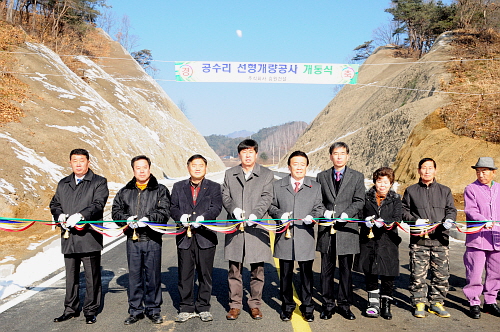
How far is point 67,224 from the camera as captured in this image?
4.97 m

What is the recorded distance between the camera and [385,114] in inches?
1603

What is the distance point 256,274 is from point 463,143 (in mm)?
18850

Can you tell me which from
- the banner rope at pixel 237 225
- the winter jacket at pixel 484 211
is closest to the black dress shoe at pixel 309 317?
the banner rope at pixel 237 225

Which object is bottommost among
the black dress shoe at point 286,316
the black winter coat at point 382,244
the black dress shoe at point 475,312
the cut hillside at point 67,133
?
the black dress shoe at point 286,316

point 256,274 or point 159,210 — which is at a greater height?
point 159,210

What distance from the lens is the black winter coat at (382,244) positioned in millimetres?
5246

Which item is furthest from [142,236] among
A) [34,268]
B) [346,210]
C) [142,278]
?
[34,268]

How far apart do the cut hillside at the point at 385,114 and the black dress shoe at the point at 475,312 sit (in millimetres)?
25612

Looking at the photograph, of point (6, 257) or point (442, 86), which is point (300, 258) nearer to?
point (6, 257)

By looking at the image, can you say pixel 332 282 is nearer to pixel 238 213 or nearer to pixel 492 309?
pixel 238 213

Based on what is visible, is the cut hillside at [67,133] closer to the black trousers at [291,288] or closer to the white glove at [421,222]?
the black trousers at [291,288]

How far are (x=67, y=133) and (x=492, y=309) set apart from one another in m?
22.7

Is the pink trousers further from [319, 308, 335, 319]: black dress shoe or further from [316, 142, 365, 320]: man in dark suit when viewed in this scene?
[319, 308, 335, 319]: black dress shoe

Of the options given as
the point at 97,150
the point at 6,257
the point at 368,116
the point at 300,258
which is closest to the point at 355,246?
the point at 300,258
